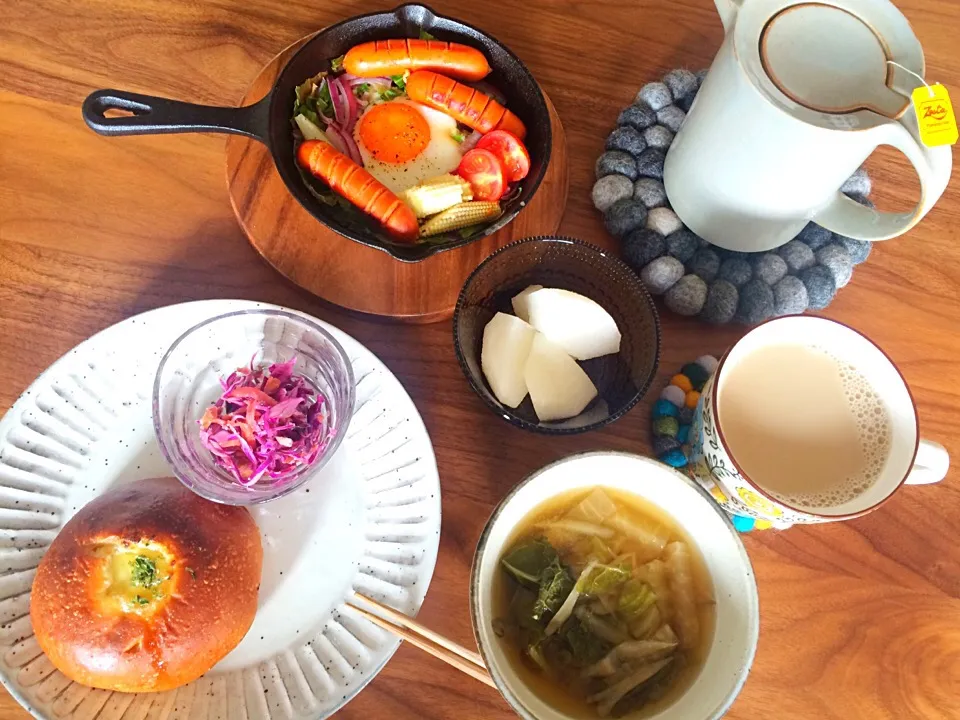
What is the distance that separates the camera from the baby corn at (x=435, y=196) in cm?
99

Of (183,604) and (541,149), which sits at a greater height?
(541,149)

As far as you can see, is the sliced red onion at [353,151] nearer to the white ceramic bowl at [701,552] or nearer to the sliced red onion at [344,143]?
the sliced red onion at [344,143]

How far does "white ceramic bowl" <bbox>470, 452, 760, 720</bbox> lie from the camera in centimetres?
66

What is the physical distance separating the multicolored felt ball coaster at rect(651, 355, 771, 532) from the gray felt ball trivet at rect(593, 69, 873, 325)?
8 cm

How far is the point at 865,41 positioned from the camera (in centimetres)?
77

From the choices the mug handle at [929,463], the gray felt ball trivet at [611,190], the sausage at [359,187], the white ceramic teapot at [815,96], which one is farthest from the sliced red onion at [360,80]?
the mug handle at [929,463]

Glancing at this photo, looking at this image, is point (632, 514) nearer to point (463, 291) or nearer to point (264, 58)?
point (463, 291)

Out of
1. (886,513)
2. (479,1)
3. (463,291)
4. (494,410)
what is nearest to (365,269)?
(463,291)

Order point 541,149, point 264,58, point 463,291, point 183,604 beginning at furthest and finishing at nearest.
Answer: point 264,58 < point 541,149 < point 463,291 < point 183,604

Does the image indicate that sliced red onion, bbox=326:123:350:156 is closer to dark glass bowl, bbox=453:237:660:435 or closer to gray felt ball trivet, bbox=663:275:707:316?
dark glass bowl, bbox=453:237:660:435

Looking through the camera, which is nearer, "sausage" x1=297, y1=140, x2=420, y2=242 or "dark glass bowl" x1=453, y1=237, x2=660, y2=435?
"dark glass bowl" x1=453, y1=237, x2=660, y2=435

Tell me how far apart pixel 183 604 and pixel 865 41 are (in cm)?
91

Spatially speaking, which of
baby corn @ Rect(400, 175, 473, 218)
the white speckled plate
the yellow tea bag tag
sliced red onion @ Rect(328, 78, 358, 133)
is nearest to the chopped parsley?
the white speckled plate

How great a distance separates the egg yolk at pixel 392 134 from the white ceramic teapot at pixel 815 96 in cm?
42
